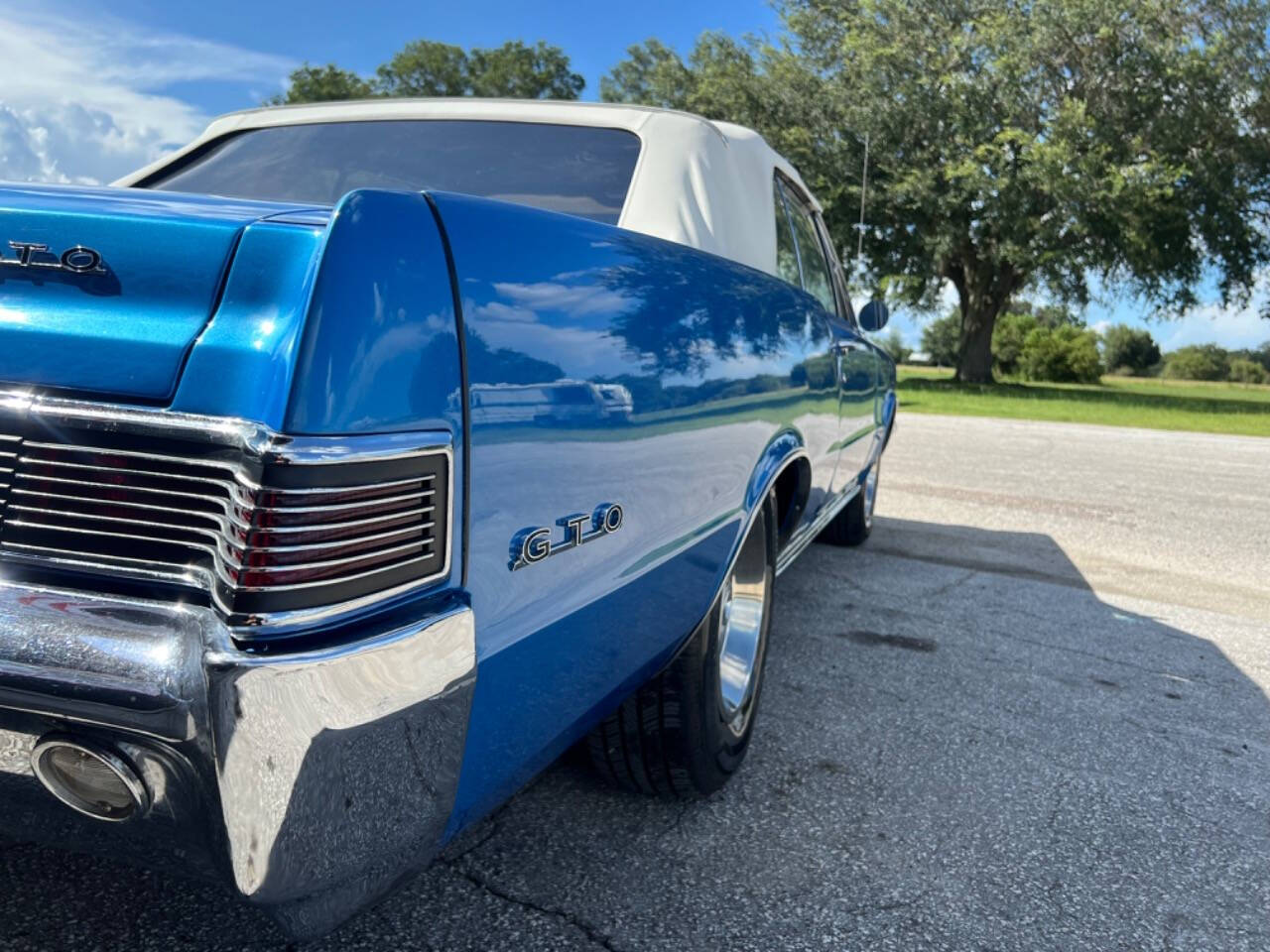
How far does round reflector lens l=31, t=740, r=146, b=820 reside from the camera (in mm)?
1233

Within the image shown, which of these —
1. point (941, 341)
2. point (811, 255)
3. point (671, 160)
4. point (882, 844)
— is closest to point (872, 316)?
point (811, 255)

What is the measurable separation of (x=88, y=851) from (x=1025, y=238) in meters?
25.8

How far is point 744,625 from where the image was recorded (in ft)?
9.46

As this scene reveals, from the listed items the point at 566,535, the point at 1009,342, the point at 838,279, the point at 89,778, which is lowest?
the point at 89,778

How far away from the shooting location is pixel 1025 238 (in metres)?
24.4

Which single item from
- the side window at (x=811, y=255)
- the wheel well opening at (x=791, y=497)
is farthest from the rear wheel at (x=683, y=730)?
the side window at (x=811, y=255)

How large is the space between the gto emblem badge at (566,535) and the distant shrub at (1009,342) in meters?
47.3

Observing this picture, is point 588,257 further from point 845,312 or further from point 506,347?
point 845,312

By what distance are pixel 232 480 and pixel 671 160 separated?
1769mm

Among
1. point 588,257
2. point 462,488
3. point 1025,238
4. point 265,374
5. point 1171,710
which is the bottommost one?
point 1171,710

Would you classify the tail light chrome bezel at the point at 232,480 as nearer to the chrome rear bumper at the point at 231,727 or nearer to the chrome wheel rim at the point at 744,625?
the chrome rear bumper at the point at 231,727

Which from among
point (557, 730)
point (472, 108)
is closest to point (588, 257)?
point (557, 730)

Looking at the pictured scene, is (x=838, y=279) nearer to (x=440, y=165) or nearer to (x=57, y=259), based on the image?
(x=440, y=165)

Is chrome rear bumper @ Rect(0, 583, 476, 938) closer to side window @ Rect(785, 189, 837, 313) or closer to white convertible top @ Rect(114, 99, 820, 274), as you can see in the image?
white convertible top @ Rect(114, 99, 820, 274)
